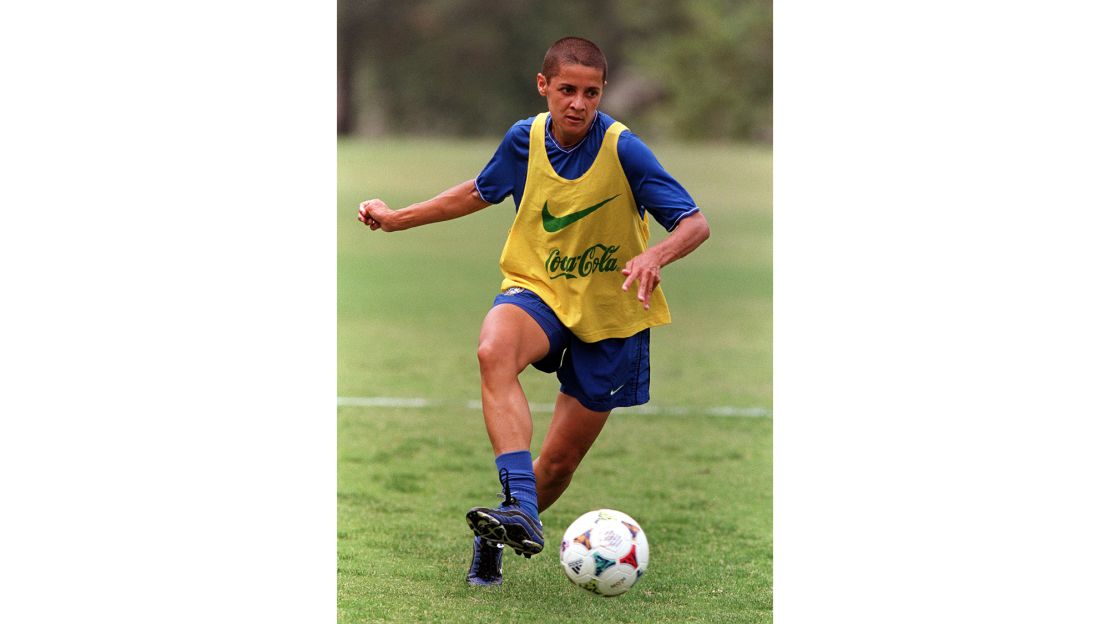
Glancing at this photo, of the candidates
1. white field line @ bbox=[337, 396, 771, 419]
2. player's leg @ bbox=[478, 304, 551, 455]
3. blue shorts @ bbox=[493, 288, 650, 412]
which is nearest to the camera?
player's leg @ bbox=[478, 304, 551, 455]

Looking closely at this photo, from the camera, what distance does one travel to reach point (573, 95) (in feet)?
15.4

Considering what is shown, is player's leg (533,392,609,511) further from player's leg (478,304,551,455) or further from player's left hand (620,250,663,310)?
A: player's left hand (620,250,663,310)

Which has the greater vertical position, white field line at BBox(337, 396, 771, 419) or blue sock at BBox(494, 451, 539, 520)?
white field line at BBox(337, 396, 771, 419)

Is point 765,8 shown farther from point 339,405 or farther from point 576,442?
point 576,442

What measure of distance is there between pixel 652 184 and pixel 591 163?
251 millimetres

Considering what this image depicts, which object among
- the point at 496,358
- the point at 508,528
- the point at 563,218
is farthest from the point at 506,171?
the point at 508,528

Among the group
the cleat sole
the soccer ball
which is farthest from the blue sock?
the soccer ball

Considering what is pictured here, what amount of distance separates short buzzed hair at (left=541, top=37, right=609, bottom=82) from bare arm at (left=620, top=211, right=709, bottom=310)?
64 centimetres

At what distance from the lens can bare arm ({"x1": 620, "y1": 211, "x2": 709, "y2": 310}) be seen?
439 centimetres

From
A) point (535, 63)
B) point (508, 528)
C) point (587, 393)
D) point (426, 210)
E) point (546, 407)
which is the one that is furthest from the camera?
point (535, 63)

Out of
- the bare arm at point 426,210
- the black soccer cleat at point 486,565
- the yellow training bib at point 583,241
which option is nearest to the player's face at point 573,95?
the yellow training bib at point 583,241

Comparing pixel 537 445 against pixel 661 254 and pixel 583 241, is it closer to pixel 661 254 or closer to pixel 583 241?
pixel 583 241
